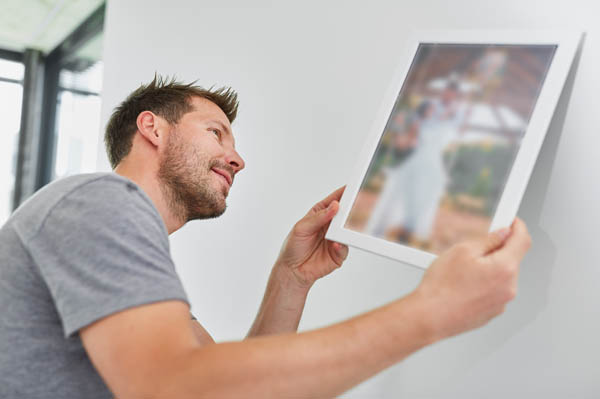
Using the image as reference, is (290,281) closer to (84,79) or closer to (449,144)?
(449,144)

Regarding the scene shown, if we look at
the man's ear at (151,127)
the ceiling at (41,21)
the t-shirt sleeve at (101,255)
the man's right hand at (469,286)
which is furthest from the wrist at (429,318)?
the ceiling at (41,21)

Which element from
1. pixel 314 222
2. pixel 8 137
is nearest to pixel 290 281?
pixel 314 222

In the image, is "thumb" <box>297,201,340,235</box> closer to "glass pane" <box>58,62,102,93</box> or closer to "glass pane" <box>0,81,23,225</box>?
"glass pane" <box>58,62,102,93</box>

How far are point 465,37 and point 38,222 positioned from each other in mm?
677

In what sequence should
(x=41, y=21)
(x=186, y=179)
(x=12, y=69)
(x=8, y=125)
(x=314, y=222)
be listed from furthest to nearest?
1. (x=12, y=69)
2. (x=8, y=125)
3. (x=41, y=21)
4. (x=186, y=179)
5. (x=314, y=222)

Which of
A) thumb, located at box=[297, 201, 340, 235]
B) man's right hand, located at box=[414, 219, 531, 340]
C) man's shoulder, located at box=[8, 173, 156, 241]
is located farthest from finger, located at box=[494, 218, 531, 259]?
man's shoulder, located at box=[8, 173, 156, 241]

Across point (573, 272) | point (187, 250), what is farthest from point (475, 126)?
point (187, 250)

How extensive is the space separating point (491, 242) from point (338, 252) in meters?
0.44

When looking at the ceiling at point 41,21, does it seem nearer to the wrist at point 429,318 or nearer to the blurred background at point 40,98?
the blurred background at point 40,98

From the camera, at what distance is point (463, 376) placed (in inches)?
37.3

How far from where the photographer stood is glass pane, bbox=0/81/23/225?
4.49m

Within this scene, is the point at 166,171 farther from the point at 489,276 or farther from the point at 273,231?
the point at 489,276

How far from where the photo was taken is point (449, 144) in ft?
2.65

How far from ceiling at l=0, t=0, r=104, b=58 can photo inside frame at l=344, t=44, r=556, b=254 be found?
117 inches
